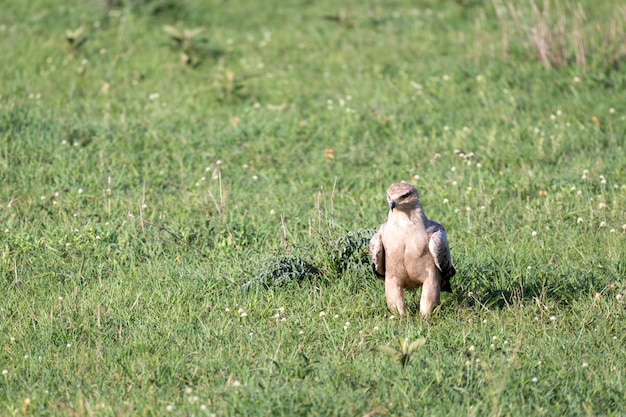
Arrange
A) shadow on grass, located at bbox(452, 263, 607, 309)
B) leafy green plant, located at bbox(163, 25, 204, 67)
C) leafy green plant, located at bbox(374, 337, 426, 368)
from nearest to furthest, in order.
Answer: leafy green plant, located at bbox(374, 337, 426, 368) < shadow on grass, located at bbox(452, 263, 607, 309) < leafy green plant, located at bbox(163, 25, 204, 67)

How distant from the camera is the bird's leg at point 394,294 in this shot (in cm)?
573

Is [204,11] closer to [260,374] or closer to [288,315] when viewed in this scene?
[288,315]

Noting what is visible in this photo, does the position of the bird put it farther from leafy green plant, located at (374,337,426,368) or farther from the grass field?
leafy green plant, located at (374,337,426,368)

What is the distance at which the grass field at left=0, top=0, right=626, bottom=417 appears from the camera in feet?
16.6

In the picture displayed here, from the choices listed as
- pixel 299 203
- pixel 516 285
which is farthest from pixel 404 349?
pixel 299 203

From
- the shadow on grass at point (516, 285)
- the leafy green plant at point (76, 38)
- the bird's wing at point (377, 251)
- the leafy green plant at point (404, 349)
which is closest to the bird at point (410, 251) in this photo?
the bird's wing at point (377, 251)

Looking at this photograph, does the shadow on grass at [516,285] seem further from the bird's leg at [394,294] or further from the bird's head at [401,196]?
the bird's head at [401,196]

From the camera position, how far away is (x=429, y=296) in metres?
5.66

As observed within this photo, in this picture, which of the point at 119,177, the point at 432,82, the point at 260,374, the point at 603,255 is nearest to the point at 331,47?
the point at 432,82

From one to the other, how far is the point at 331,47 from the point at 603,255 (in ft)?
18.1

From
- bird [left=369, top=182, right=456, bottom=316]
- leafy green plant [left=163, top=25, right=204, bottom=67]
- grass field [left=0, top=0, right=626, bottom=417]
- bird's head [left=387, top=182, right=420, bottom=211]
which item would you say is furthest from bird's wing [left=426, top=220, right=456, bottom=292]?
leafy green plant [left=163, top=25, right=204, bottom=67]

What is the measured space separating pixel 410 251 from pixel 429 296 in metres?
0.33

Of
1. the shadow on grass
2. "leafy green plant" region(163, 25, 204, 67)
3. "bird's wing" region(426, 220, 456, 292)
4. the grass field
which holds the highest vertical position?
"leafy green plant" region(163, 25, 204, 67)

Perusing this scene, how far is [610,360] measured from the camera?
205 inches
